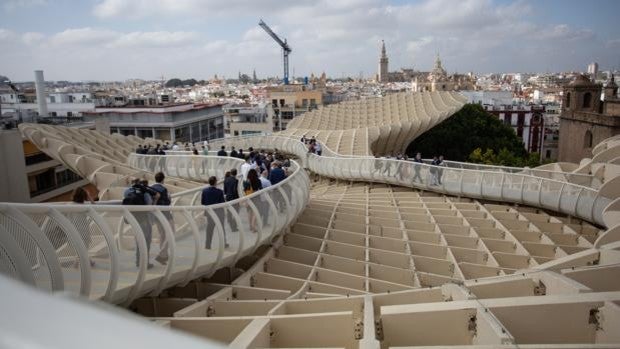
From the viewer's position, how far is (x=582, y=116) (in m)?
42.2

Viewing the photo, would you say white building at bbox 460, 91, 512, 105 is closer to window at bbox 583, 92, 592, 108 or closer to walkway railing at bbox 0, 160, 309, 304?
window at bbox 583, 92, 592, 108

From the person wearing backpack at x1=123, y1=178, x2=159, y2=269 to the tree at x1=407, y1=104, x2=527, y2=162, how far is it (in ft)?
126

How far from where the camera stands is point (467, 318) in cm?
480

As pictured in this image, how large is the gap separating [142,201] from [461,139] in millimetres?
40319

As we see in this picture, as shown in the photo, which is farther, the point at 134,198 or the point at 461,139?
the point at 461,139

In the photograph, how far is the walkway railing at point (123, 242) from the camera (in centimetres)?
439

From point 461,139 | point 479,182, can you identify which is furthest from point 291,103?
point 479,182

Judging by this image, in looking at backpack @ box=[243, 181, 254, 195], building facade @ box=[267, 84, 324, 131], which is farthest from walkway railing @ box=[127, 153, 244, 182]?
building facade @ box=[267, 84, 324, 131]

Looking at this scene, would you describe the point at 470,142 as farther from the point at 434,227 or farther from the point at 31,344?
the point at 31,344

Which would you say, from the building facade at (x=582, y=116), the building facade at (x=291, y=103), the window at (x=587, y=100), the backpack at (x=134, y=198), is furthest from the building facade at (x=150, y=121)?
the backpack at (x=134, y=198)

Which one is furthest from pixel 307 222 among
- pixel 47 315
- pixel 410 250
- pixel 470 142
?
pixel 470 142

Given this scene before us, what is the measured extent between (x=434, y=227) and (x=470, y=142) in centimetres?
3409

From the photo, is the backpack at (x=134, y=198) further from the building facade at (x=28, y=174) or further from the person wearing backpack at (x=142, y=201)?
the building facade at (x=28, y=174)

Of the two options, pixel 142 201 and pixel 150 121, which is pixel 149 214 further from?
pixel 150 121
